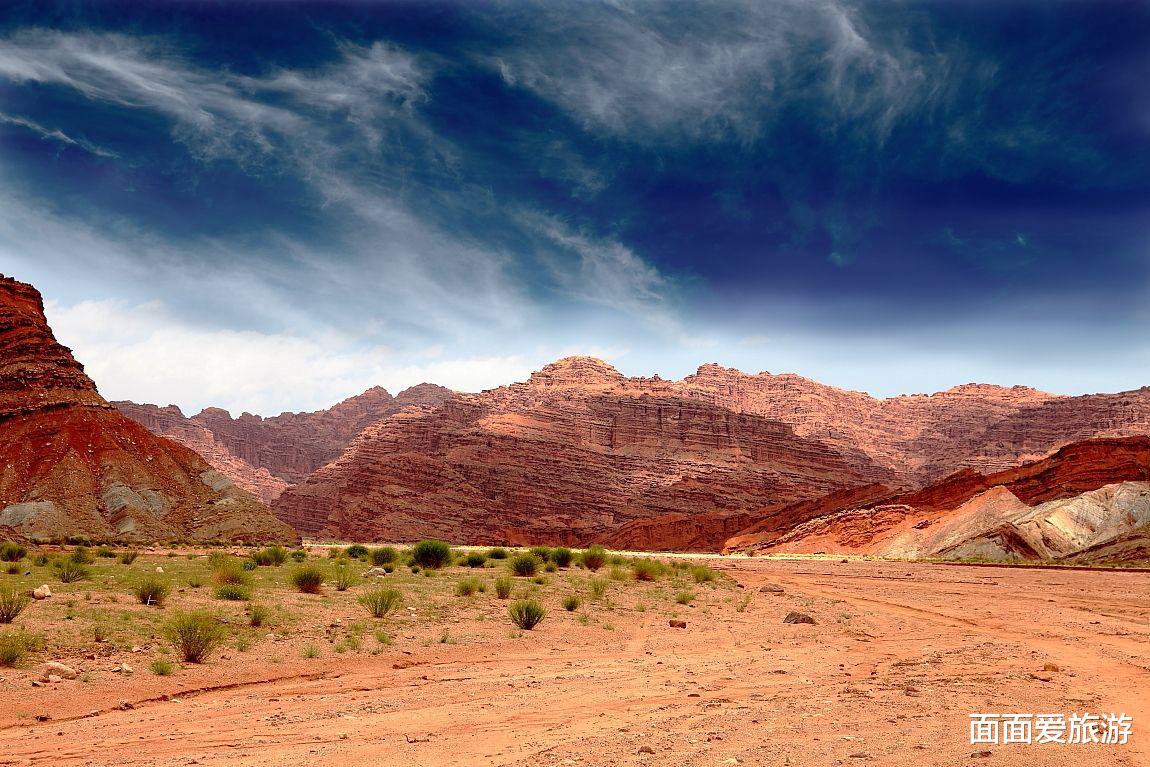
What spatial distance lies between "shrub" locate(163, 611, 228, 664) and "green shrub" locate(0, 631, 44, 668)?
1.63 meters

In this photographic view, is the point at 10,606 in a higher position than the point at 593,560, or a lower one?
higher

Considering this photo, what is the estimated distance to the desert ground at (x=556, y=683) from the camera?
6812mm

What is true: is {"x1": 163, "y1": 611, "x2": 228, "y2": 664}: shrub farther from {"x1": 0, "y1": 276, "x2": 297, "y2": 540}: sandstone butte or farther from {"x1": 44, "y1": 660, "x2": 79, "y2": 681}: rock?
{"x1": 0, "y1": 276, "x2": 297, "y2": 540}: sandstone butte

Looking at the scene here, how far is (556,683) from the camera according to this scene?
33.3ft

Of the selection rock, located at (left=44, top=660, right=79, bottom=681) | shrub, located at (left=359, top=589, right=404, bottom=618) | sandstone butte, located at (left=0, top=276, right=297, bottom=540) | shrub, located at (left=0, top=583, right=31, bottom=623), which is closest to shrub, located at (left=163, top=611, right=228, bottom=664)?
rock, located at (left=44, top=660, right=79, bottom=681)

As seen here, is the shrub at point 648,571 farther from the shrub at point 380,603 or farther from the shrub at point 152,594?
the shrub at point 152,594

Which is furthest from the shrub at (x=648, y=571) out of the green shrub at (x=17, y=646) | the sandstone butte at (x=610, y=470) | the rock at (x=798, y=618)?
the sandstone butte at (x=610, y=470)

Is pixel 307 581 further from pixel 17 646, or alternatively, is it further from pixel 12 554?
pixel 12 554

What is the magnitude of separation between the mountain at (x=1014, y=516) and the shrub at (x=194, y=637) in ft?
129

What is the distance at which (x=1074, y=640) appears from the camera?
1276 centimetres

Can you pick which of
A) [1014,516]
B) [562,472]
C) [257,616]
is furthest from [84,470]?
[562,472]

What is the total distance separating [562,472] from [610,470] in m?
10.1

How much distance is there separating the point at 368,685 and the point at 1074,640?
36.8 feet

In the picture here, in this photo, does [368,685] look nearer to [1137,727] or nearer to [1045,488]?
[1137,727]
